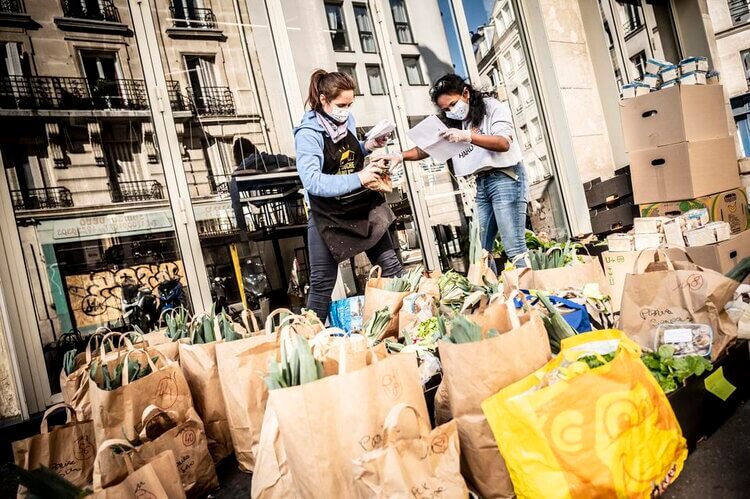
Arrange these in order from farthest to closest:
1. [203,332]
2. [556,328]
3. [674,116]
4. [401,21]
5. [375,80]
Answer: [401,21] < [375,80] < [674,116] < [203,332] < [556,328]

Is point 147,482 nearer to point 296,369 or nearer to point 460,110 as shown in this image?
point 296,369

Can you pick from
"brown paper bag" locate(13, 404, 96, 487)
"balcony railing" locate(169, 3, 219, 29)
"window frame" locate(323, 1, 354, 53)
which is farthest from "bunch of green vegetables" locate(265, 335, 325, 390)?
"window frame" locate(323, 1, 354, 53)

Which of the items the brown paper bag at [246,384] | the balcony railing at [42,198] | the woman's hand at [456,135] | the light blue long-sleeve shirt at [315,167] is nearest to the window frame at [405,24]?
the woman's hand at [456,135]

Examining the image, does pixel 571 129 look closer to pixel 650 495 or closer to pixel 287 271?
pixel 287 271

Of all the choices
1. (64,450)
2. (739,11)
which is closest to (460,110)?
(64,450)

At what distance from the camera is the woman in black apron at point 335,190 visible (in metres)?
2.65

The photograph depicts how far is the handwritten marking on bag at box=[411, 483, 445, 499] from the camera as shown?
43.3 inches

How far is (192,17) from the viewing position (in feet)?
12.4

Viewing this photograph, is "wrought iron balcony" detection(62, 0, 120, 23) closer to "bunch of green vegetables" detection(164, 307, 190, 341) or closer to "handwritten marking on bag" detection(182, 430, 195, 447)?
"bunch of green vegetables" detection(164, 307, 190, 341)

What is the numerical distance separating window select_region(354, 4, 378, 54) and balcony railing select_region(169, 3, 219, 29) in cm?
148

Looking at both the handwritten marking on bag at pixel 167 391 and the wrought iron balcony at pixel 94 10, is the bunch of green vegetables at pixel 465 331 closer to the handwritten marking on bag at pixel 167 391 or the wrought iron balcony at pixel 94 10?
the handwritten marking on bag at pixel 167 391

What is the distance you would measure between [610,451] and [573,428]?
10 centimetres

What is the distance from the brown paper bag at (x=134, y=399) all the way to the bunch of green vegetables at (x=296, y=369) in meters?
0.63

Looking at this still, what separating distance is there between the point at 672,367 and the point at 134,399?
79.1 inches
